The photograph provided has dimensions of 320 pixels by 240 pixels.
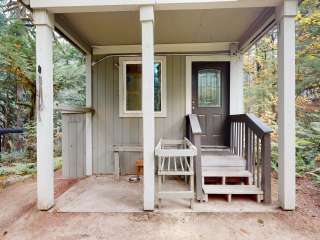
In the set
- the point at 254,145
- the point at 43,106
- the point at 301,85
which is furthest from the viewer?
the point at 301,85

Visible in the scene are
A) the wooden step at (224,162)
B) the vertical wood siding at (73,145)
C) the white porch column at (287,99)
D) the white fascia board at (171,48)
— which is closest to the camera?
the white porch column at (287,99)

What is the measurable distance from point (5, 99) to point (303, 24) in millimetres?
8900

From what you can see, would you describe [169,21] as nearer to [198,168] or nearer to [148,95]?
[148,95]

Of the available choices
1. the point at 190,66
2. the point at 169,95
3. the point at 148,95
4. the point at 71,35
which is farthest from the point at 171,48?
the point at 148,95

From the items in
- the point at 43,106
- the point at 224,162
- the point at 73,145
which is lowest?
the point at 224,162

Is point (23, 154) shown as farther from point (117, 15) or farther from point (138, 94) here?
point (117, 15)

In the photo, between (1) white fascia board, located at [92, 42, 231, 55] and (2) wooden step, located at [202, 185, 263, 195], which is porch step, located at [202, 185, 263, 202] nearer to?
(2) wooden step, located at [202, 185, 263, 195]

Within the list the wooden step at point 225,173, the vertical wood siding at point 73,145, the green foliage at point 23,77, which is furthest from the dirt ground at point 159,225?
the green foliage at point 23,77

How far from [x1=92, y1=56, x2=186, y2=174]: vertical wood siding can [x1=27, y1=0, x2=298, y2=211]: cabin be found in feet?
0.07

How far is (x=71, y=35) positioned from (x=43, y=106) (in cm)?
160

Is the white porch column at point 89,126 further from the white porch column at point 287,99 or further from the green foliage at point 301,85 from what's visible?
the green foliage at point 301,85

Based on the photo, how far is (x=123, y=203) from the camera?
3.33 meters

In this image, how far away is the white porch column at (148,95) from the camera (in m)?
2.99

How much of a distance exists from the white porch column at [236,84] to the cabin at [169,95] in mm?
20
